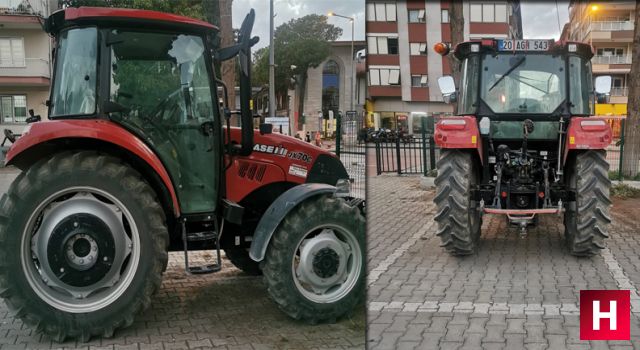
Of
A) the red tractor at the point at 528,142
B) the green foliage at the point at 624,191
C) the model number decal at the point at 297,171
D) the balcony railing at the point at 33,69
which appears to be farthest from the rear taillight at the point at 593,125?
the green foliage at the point at 624,191

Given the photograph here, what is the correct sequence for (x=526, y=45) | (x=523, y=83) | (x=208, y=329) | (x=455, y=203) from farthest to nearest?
(x=523, y=83), (x=455, y=203), (x=526, y=45), (x=208, y=329)

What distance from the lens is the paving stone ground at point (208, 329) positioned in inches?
96.9

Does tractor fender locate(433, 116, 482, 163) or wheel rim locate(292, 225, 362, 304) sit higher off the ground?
tractor fender locate(433, 116, 482, 163)

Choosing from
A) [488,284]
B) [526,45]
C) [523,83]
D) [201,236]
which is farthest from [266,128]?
[523,83]

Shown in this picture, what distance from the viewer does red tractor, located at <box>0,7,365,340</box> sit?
250 cm

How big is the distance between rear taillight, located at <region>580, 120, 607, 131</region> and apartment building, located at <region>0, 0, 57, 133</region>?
4.17m

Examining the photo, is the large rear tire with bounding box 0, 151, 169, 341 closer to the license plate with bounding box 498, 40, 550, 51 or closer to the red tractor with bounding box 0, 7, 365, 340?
the red tractor with bounding box 0, 7, 365, 340

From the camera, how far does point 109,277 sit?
2.62 m

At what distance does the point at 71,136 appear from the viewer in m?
2.59

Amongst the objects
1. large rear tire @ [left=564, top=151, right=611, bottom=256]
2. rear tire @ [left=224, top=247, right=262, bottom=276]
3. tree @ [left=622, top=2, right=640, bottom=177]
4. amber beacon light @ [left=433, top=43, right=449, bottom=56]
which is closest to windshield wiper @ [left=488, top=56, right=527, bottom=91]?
large rear tire @ [left=564, top=151, right=611, bottom=256]

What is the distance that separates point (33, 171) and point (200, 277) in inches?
58.6

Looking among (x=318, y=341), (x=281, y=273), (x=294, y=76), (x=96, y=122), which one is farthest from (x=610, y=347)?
(x=96, y=122)

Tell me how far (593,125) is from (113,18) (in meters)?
4.07
